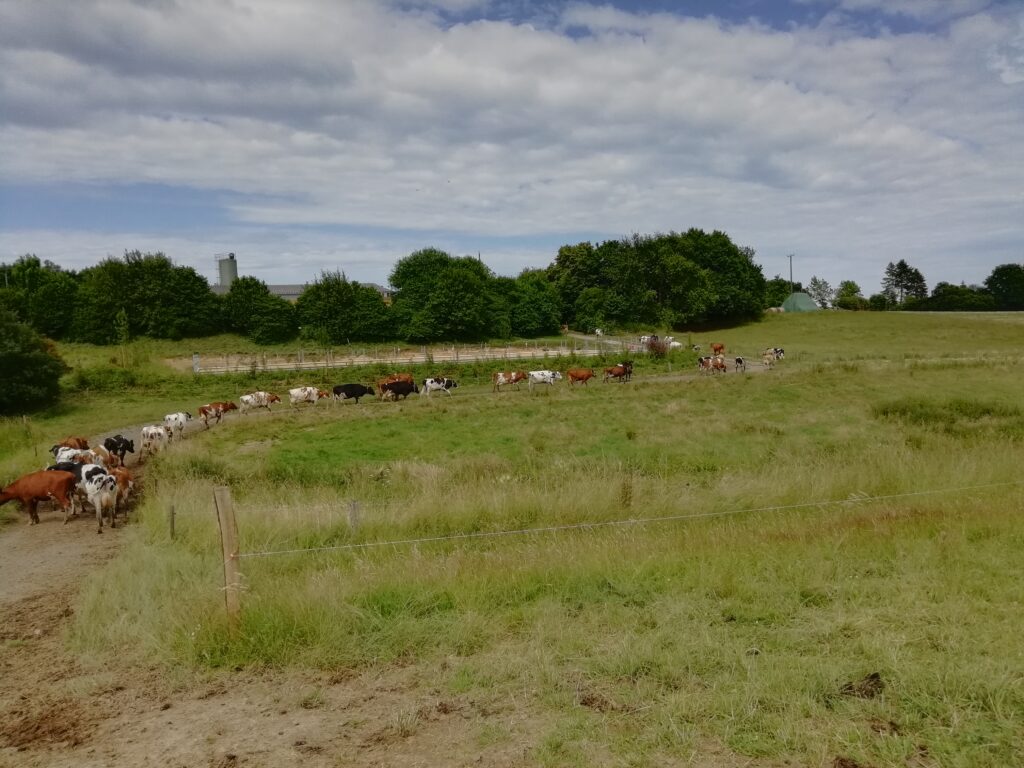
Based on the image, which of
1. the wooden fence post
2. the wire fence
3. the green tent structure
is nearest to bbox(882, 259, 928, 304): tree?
the green tent structure

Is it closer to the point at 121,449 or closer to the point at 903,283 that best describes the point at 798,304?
the point at 903,283

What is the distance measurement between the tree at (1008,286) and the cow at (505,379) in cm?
10952

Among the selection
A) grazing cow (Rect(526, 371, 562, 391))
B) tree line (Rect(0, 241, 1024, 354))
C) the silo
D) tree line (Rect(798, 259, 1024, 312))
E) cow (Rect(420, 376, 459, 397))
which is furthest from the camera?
tree line (Rect(798, 259, 1024, 312))

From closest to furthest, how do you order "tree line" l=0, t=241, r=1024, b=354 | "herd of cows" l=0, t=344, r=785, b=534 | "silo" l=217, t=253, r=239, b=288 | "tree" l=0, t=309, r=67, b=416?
"herd of cows" l=0, t=344, r=785, b=534 < "tree" l=0, t=309, r=67, b=416 < "tree line" l=0, t=241, r=1024, b=354 < "silo" l=217, t=253, r=239, b=288

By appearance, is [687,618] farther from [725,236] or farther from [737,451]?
[725,236]

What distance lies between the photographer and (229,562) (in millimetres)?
6027

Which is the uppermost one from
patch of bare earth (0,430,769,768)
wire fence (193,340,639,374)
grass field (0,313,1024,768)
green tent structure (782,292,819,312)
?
green tent structure (782,292,819,312)

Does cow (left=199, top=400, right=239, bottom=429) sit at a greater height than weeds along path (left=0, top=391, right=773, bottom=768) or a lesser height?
greater

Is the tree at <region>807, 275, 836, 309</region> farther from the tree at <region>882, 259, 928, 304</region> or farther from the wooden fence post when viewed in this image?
the wooden fence post

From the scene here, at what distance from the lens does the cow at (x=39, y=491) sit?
12.5m

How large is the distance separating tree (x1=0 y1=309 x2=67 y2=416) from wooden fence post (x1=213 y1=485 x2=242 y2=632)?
31255 millimetres

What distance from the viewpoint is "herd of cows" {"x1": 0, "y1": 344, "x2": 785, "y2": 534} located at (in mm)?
12438

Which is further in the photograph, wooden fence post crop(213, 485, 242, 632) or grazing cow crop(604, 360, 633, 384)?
grazing cow crop(604, 360, 633, 384)

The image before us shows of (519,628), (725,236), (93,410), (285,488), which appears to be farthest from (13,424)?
(725,236)
